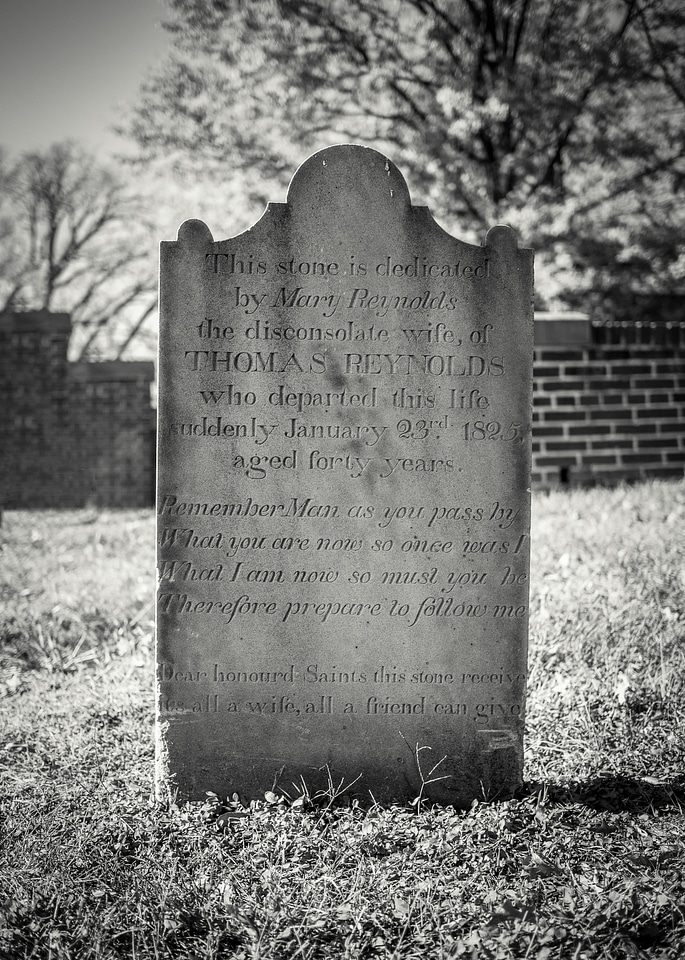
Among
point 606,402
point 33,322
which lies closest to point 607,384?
point 606,402

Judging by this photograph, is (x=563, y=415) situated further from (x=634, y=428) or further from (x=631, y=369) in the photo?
(x=631, y=369)

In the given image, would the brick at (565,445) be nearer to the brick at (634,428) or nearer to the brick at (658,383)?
the brick at (634,428)

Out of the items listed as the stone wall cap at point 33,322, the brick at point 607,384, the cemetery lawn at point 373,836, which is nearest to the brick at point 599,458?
the brick at point 607,384

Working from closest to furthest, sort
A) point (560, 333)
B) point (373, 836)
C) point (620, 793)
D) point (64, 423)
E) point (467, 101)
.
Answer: point (373, 836)
point (620, 793)
point (560, 333)
point (64, 423)
point (467, 101)

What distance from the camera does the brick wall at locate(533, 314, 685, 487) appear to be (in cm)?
869

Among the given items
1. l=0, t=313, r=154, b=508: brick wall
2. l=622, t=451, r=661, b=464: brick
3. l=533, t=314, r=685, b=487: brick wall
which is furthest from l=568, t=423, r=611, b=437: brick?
l=0, t=313, r=154, b=508: brick wall

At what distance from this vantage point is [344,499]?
3.20m

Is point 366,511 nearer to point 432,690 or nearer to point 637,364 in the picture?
point 432,690

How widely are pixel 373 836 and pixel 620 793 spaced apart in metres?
1.02

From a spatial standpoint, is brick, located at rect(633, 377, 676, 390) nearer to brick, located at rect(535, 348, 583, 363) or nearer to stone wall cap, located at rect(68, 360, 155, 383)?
brick, located at rect(535, 348, 583, 363)

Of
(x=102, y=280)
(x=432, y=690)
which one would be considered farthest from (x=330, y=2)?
(x=102, y=280)

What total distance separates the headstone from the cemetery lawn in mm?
272

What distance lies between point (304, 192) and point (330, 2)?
46.9 feet

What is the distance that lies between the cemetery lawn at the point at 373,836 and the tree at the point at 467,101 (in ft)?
35.9
